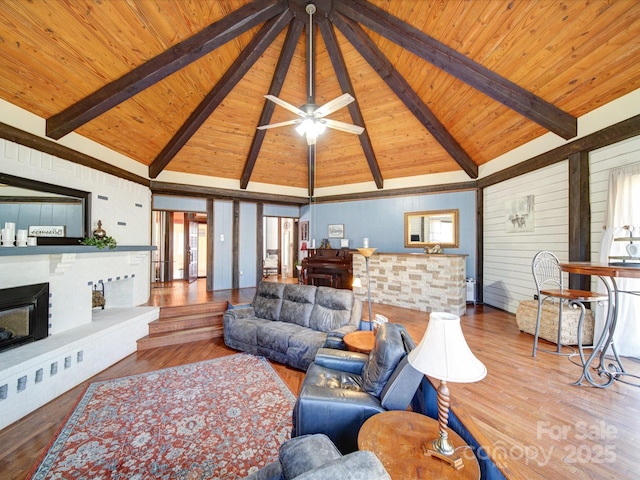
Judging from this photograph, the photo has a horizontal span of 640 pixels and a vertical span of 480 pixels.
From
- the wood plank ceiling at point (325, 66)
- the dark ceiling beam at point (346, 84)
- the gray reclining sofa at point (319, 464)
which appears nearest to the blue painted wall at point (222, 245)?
the wood plank ceiling at point (325, 66)

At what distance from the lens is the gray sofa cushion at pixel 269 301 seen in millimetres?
4574

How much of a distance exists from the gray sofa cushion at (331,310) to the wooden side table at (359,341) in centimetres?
56

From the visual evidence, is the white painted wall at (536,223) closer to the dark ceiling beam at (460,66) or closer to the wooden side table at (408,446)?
the dark ceiling beam at (460,66)

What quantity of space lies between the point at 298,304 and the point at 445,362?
10.6 feet

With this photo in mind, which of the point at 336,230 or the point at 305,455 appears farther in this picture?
the point at 336,230

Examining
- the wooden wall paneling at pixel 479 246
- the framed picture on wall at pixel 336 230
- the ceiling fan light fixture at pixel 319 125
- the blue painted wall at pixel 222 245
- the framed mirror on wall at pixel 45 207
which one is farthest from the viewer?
the framed picture on wall at pixel 336 230

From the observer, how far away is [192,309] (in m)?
5.31

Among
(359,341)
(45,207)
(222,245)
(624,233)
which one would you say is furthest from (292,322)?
(624,233)

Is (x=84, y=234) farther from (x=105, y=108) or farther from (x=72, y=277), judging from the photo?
(x=105, y=108)

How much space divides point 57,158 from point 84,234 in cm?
116

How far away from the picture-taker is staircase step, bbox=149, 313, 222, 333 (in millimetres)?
4785

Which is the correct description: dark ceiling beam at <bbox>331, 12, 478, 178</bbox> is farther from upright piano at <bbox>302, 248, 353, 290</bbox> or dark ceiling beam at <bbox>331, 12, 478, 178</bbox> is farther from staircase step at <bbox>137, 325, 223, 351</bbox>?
staircase step at <bbox>137, 325, 223, 351</bbox>

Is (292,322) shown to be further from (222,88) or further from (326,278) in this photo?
(222,88)

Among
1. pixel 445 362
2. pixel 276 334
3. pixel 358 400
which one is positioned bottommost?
pixel 276 334
